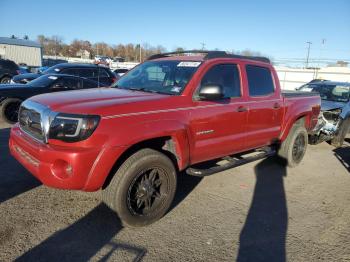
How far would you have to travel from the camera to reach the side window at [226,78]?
449cm

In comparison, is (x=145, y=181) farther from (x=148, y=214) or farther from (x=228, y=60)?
(x=228, y=60)

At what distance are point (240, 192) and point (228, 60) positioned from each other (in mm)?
1988

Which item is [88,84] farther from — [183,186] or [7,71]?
[7,71]

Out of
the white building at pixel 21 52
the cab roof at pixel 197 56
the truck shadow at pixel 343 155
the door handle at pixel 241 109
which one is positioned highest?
the white building at pixel 21 52

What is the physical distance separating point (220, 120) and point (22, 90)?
22.0 feet

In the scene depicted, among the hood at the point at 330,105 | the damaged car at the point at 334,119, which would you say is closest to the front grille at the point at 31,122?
the damaged car at the point at 334,119

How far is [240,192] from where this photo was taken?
501cm

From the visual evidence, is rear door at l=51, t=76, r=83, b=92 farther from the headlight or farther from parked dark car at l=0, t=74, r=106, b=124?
the headlight

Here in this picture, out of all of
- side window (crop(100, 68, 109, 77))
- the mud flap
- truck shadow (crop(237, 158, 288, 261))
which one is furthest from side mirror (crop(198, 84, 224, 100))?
side window (crop(100, 68, 109, 77))

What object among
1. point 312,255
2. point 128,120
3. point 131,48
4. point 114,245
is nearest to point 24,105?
point 128,120

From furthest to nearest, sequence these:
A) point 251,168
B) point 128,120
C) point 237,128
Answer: point 251,168 < point 237,128 < point 128,120

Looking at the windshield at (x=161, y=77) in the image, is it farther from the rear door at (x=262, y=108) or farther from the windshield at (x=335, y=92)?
the windshield at (x=335, y=92)

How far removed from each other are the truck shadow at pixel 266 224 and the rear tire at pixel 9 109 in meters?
6.78

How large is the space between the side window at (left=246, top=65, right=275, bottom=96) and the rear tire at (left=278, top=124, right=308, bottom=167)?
1123 millimetres
